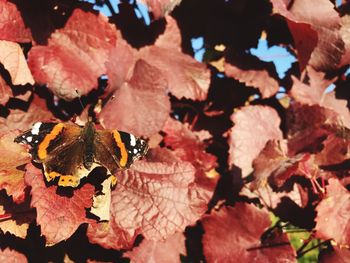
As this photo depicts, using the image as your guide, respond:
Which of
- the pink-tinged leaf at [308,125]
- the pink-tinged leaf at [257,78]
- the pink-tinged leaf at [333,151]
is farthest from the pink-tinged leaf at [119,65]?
A: the pink-tinged leaf at [333,151]

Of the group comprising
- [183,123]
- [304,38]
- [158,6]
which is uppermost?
[158,6]

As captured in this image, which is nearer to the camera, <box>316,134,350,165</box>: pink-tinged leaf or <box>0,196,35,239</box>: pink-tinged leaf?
<box>0,196,35,239</box>: pink-tinged leaf

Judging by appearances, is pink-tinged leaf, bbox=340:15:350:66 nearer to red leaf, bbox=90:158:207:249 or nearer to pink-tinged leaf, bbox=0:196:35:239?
red leaf, bbox=90:158:207:249

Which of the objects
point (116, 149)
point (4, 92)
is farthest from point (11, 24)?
point (116, 149)

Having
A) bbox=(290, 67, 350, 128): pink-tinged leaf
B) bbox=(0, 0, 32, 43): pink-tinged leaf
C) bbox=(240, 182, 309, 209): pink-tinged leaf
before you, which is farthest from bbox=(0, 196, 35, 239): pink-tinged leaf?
bbox=(290, 67, 350, 128): pink-tinged leaf

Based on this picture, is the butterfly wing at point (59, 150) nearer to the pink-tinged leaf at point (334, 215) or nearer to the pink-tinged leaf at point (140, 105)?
the pink-tinged leaf at point (140, 105)

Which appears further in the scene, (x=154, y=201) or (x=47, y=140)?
(x=154, y=201)

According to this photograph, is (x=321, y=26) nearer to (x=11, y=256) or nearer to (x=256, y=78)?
(x=256, y=78)

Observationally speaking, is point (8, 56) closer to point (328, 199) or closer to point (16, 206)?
point (16, 206)
